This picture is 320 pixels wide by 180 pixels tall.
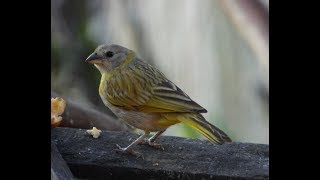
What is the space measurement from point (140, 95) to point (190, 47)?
16 cm

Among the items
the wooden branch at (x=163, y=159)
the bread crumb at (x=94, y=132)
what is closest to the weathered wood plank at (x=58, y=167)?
the wooden branch at (x=163, y=159)

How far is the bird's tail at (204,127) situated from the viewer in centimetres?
236

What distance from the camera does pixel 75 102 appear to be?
265 centimetres

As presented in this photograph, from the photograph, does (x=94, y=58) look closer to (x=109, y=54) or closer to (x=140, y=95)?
(x=109, y=54)

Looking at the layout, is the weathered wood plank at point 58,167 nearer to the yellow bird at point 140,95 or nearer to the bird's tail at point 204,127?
the yellow bird at point 140,95

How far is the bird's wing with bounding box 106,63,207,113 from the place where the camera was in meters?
2.47

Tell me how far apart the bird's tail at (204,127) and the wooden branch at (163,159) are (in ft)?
0.25

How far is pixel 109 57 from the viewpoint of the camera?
2500 mm

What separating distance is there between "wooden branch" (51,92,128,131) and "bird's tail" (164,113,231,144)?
12.5 inches

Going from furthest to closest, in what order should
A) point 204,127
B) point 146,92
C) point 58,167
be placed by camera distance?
point 146,92 < point 204,127 < point 58,167

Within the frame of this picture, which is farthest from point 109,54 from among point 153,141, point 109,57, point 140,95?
point 153,141

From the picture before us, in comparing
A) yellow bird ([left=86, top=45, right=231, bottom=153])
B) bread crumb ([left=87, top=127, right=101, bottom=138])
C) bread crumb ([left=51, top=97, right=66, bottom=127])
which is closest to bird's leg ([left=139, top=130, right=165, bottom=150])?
yellow bird ([left=86, top=45, right=231, bottom=153])
